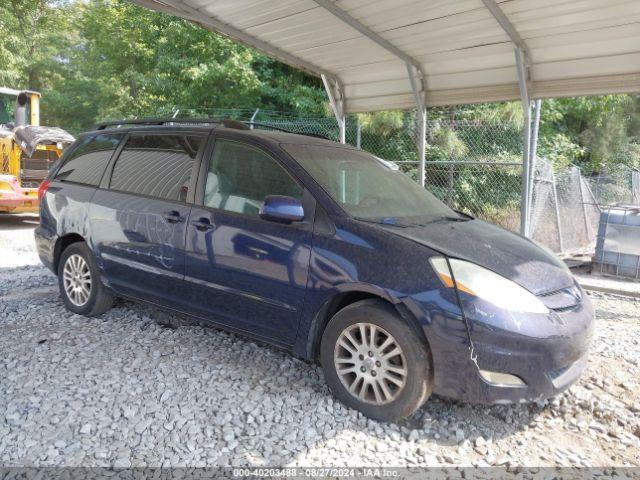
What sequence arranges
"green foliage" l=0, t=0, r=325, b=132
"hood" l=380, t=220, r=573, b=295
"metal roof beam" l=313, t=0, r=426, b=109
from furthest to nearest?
"green foliage" l=0, t=0, r=325, b=132
"metal roof beam" l=313, t=0, r=426, b=109
"hood" l=380, t=220, r=573, b=295

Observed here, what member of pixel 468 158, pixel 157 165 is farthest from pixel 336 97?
pixel 468 158

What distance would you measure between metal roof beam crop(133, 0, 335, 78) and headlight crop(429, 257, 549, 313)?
14.9 feet

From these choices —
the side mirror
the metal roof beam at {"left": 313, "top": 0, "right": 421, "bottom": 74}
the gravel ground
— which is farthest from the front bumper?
the metal roof beam at {"left": 313, "top": 0, "right": 421, "bottom": 74}

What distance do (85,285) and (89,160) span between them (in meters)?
1.23

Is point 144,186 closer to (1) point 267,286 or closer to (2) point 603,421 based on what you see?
(1) point 267,286

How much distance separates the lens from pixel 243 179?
375 centimetres

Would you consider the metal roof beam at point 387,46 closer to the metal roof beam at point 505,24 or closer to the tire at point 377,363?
the metal roof beam at point 505,24

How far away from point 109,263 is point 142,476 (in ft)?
7.69

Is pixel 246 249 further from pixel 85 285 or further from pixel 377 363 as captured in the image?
pixel 85 285

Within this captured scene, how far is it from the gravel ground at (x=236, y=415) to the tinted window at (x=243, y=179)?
4.03ft

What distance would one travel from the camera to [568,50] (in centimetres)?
599

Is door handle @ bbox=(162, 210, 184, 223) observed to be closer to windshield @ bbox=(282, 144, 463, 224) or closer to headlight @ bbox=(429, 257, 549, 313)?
windshield @ bbox=(282, 144, 463, 224)

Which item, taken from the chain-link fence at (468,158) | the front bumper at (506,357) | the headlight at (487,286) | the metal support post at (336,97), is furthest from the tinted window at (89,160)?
the chain-link fence at (468,158)

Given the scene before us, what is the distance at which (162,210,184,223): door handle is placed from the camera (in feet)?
12.7
